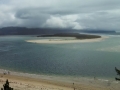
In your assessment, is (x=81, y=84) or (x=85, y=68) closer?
(x=81, y=84)

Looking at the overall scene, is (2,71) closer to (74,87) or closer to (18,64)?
(18,64)

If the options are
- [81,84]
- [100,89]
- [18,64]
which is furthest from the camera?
[18,64]

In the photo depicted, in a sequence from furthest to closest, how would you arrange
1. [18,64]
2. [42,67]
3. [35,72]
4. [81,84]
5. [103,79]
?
[18,64]
[42,67]
[35,72]
[103,79]
[81,84]

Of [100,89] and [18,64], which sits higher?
[18,64]

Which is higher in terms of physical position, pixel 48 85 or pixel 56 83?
pixel 56 83

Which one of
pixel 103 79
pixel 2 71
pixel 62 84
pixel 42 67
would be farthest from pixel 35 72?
pixel 103 79

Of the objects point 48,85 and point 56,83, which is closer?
point 48,85

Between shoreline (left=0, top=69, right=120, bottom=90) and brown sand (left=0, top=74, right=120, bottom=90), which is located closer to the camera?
brown sand (left=0, top=74, right=120, bottom=90)

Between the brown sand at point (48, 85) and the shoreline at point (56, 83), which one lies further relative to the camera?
the shoreline at point (56, 83)
